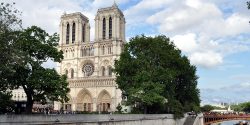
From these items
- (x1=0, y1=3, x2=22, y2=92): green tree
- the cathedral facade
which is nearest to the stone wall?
A: (x1=0, y1=3, x2=22, y2=92): green tree

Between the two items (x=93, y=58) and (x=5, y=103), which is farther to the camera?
(x=93, y=58)

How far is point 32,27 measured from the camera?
45344mm

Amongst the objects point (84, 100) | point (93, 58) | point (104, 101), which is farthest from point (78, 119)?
point (84, 100)

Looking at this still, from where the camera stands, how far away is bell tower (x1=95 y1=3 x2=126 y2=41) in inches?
4350

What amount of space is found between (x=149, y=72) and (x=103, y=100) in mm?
52350

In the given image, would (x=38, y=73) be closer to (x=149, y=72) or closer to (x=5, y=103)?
(x=5, y=103)

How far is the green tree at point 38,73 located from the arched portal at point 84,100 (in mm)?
67264

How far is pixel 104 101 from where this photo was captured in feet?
366

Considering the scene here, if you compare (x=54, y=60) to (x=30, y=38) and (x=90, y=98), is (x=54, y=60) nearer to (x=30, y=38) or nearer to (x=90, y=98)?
(x=30, y=38)

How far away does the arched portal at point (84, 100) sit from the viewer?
371 ft

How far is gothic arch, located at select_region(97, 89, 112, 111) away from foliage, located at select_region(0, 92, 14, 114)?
221ft

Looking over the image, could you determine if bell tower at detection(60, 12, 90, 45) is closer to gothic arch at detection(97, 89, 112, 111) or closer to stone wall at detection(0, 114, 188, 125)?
gothic arch at detection(97, 89, 112, 111)

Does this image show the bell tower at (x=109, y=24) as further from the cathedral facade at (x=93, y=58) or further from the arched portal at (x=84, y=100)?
the arched portal at (x=84, y=100)

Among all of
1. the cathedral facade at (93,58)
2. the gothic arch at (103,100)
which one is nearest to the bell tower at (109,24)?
the cathedral facade at (93,58)
